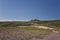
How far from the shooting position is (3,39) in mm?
15016

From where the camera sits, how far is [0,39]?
49.6 feet

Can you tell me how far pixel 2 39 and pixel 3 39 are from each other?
11 centimetres

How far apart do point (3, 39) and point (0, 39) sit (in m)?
0.32

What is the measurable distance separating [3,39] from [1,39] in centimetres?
20

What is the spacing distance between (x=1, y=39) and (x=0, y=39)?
123 mm

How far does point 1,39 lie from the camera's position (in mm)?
15062

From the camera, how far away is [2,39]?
15.1 meters

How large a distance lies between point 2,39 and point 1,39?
3.8 inches
